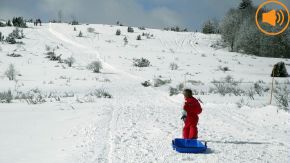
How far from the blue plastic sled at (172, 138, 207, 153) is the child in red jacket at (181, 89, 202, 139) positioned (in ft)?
1.27

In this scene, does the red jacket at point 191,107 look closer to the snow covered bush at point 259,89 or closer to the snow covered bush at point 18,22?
the snow covered bush at point 259,89

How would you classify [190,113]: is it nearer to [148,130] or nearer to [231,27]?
[148,130]

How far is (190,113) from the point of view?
8547mm

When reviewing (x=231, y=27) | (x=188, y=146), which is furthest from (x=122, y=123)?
(x=231, y=27)

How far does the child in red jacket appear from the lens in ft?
27.8

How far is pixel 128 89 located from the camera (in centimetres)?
2109

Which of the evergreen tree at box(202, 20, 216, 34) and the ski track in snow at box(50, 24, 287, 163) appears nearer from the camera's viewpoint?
the ski track in snow at box(50, 24, 287, 163)

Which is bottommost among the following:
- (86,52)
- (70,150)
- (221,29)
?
(70,150)

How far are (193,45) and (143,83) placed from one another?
29417 mm

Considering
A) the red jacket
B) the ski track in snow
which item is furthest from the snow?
the red jacket

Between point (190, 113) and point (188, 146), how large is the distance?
2.65ft

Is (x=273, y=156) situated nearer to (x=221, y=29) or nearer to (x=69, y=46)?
(x=69, y=46)

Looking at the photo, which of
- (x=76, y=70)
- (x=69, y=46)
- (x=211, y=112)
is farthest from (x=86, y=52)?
(x=211, y=112)

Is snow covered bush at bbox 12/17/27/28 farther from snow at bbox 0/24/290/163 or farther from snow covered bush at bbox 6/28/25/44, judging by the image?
snow at bbox 0/24/290/163
